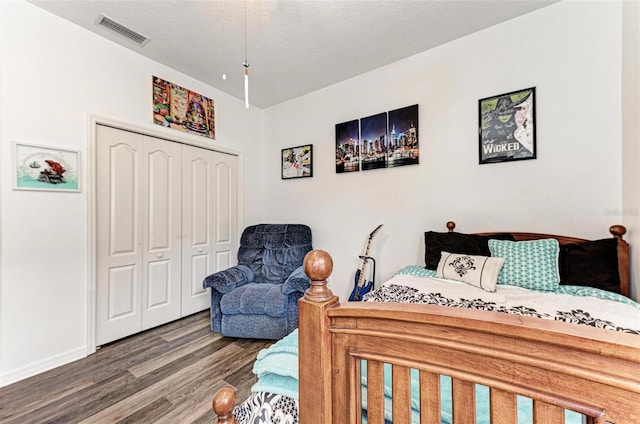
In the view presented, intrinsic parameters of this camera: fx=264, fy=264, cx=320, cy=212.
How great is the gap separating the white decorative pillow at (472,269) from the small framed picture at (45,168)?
9.79ft

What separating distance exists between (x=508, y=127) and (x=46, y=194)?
3.66 metres

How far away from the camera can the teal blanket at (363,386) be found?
71cm

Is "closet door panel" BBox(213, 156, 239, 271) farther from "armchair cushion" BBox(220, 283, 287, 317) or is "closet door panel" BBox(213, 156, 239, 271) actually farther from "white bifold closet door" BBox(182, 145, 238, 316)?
"armchair cushion" BBox(220, 283, 287, 317)

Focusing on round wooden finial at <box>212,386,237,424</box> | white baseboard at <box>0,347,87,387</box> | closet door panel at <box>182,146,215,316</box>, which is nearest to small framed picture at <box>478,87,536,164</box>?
round wooden finial at <box>212,386,237,424</box>

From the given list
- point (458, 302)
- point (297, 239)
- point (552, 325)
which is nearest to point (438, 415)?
point (552, 325)

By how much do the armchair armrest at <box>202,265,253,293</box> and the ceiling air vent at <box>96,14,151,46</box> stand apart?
222cm

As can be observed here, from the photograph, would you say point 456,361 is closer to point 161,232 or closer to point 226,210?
point 161,232

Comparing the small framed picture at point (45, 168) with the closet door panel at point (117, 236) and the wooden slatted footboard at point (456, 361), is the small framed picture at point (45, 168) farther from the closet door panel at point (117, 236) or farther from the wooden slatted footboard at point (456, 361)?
the wooden slatted footboard at point (456, 361)

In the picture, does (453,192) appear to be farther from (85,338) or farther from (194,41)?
(85,338)

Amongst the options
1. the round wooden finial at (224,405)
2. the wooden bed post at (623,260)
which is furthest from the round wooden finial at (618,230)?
the round wooden finial at (224,405)

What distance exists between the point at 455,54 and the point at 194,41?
2349 millimetres

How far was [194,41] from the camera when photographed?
236cm

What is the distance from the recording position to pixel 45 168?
2.01 m

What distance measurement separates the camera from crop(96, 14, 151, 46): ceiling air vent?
2115 millimetres
